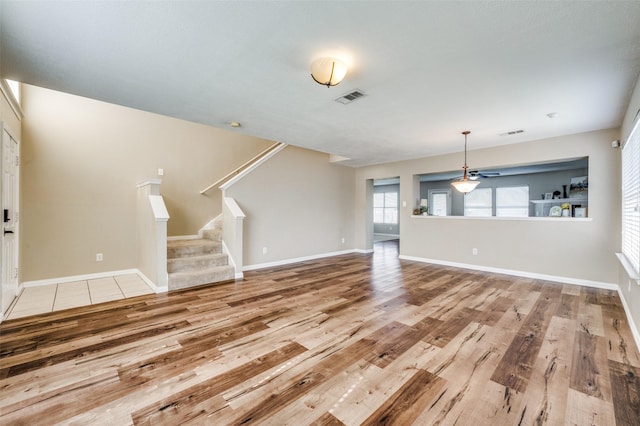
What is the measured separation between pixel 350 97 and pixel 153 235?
339cm

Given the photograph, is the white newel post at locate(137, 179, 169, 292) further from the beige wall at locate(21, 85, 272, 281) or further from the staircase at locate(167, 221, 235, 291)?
the beige wall at locate(21, 85, 272, 281)

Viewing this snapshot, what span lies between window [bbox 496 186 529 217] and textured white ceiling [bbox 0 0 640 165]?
5.45m

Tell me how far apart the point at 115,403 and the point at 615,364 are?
3590mm

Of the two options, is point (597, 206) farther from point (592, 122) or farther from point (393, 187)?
point (393, 187)

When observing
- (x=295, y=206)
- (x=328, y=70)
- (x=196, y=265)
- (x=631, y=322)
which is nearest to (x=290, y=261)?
(x=295, y=206)

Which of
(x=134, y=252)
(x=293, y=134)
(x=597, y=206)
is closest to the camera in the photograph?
(x=597, y=206)

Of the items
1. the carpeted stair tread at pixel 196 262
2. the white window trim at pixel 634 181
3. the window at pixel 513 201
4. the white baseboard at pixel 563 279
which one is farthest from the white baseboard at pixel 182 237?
the window at pixel 513 201

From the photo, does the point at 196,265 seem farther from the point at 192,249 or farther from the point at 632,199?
the point at 632,199

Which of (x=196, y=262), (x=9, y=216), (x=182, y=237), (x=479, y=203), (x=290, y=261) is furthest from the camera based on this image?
(x=479, y=203)

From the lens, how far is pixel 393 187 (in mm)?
11609

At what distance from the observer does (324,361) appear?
6.98 ft

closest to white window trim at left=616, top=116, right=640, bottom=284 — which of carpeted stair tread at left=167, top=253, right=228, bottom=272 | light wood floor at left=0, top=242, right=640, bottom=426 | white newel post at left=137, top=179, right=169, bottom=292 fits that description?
light wood floor at left=0, top=242, right=640, bottom=426

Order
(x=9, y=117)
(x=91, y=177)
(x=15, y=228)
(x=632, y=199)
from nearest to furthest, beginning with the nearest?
(x=632, y=199)
(x=9, y=117)
(x=15, y=228)
(x=91, y=177)

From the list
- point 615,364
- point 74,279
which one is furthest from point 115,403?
point 74,279
